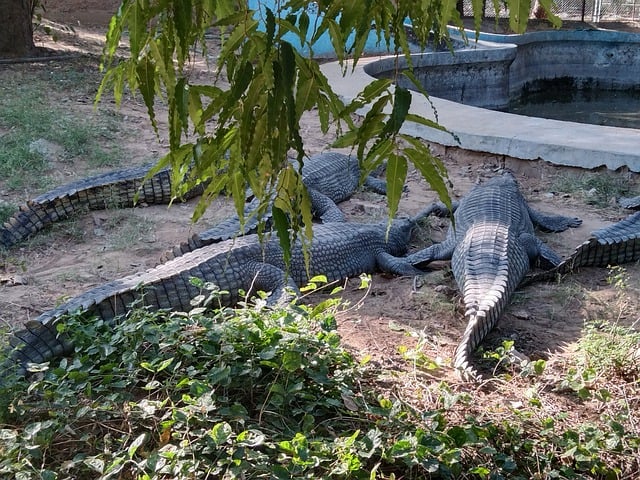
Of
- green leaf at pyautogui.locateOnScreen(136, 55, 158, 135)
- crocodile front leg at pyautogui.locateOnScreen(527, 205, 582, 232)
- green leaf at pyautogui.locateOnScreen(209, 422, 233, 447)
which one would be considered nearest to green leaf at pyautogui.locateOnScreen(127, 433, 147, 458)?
green leaf at pyautogui.locateOnScreen(209, 422, 233, 447)

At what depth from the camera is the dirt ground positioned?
3670 millimetres

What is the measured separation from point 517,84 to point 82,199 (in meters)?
9.76

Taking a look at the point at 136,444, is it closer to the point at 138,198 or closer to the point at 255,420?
the point at 255,420

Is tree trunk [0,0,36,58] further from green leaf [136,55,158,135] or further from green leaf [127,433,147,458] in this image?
green leaf [136,55,158,135]

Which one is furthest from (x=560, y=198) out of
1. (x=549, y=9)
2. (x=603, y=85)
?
(x=603, y=85)

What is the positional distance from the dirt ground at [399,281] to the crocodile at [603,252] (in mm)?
77

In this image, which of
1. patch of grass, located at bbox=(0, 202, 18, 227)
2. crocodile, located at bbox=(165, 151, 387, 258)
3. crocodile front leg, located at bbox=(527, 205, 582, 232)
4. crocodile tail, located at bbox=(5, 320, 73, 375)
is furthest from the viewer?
crocodile, located at bbox=(165, 151, 387, 258)

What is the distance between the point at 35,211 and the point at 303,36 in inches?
166

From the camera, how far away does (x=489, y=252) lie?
4391 millimetres

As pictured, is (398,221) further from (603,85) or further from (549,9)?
(603,85)

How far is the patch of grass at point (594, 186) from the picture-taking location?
612 cm

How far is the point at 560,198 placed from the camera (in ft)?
20.5

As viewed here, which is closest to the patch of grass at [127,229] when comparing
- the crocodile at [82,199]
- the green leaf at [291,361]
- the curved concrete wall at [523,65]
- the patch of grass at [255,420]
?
the crocodile at [82,199]

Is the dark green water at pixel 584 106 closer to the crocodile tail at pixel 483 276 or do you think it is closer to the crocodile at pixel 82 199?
the crocodile tail at pixel 483 276
